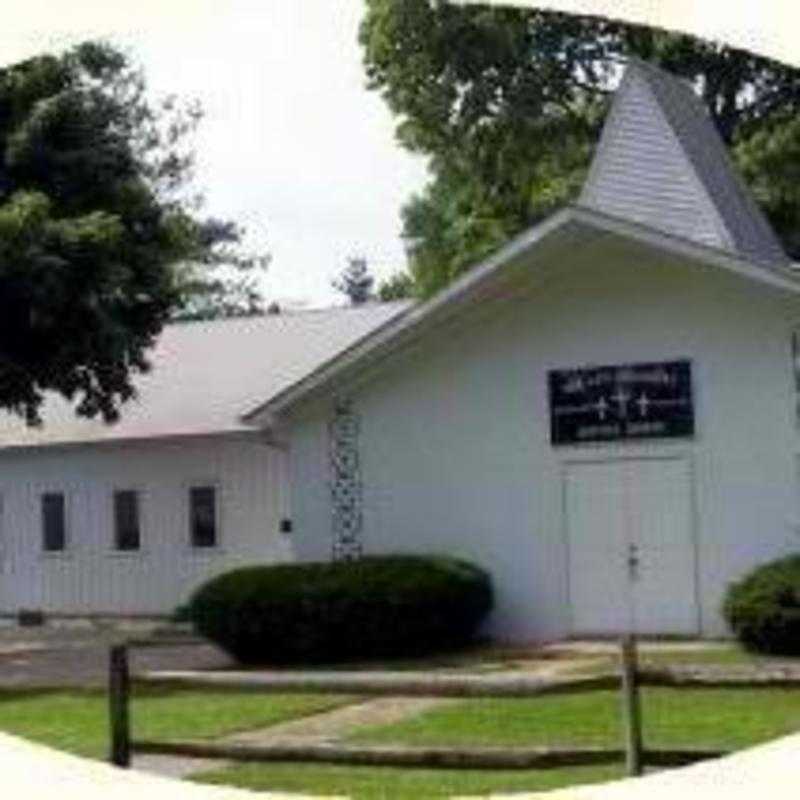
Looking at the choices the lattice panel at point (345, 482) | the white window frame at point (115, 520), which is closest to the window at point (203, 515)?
the white window frame at point (115, 520)

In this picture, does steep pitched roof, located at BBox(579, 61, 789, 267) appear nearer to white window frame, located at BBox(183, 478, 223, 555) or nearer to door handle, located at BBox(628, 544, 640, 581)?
door handle, located at BBox(628, 544, 640, 581)

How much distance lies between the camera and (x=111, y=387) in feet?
89.1

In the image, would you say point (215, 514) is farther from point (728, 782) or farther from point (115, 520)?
point (728, 782)

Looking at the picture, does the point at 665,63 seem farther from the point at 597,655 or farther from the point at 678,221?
the point at 597,655

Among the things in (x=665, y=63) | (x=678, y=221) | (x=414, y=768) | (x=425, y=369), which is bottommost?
(x=414, y=768)

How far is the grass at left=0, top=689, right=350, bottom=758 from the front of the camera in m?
16.0

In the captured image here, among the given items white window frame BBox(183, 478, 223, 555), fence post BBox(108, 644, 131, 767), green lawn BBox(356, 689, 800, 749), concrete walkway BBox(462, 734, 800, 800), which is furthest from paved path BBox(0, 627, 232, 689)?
concrete walkway BBox(462, 734, 800, 800)

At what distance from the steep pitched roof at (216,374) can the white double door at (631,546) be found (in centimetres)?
864

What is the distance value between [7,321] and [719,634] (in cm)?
887

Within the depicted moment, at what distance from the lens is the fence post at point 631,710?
11.0 metres

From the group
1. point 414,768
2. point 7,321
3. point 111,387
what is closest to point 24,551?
point 111,387

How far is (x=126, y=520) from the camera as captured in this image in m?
31.8

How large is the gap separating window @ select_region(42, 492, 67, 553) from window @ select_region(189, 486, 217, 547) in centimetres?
249

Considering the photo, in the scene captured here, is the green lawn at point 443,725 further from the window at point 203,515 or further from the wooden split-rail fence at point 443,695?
the window at point 203,515
